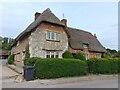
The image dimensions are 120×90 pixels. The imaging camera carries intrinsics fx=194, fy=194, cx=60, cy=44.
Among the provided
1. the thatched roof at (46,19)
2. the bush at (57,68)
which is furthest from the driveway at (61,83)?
the thatched roof at (46,19)

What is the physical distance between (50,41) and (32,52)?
109 inches

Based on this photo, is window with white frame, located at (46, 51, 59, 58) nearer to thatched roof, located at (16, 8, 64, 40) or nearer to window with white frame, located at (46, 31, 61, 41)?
window with white frame, located at (46, 31, 61, 41)

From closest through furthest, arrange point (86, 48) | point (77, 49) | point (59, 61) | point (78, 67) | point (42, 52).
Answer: point (59, 61) < point (78, 67) < point (42, 52) < point (77, 49) < point (86, 48)

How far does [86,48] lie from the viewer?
33000 millimetres

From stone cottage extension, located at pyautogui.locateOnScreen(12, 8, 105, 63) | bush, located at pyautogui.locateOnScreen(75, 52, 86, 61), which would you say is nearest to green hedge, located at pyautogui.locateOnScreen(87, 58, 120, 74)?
bush, located at pyautogui.locateOnScreen(75, 52, 86, 61)

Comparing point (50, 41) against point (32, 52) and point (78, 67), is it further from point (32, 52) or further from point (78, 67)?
point (78, 67)

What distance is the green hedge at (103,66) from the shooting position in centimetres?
2372

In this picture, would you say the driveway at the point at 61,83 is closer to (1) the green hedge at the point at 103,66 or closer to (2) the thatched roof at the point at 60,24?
(1) the green hedge at the point at 103,66

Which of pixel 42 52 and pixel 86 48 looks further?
pixel 86 48

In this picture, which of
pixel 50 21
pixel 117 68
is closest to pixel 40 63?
pixel 50 21

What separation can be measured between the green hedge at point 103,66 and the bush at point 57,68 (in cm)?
227

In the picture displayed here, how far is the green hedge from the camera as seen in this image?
77.8 ft

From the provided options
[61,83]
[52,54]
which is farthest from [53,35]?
[61,83]

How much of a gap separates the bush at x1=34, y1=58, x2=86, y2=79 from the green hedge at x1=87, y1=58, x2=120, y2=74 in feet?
7.44
